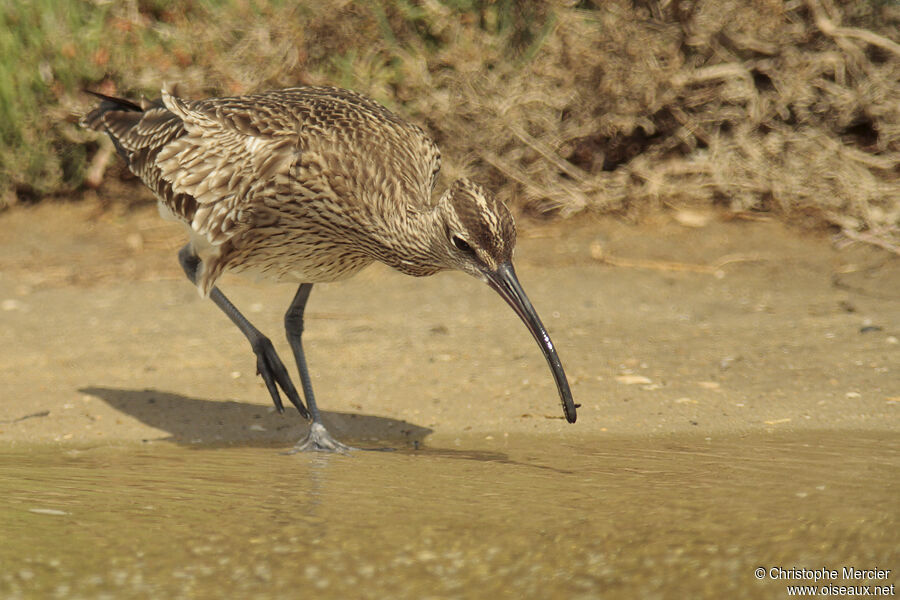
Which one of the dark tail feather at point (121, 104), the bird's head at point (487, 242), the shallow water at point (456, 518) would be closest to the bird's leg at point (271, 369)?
the shallow water at point (456, 518)

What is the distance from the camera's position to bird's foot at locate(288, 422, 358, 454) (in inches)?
221

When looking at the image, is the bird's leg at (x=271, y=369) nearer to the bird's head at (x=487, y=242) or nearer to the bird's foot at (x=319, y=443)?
the bird's foot at (x=319, y=443)

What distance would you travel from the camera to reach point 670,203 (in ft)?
30.1

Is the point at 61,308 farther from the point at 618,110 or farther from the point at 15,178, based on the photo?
the point at 618,110

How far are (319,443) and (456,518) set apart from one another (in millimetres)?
1568

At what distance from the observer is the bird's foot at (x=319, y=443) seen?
18.4 feet

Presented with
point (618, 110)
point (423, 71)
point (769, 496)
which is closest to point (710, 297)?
point (618, 110)

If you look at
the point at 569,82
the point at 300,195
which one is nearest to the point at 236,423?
the point at 300,195

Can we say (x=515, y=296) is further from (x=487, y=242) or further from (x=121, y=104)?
(x=121, y=104)

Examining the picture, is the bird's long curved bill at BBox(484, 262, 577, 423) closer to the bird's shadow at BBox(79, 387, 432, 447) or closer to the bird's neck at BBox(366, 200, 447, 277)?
the bird's neck at BBox(366, 200, 447, 277)

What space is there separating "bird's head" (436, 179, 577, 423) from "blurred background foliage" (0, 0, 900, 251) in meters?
4.10

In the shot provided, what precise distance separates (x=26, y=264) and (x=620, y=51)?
4520mm

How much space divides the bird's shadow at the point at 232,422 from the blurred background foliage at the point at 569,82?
11.4 ft

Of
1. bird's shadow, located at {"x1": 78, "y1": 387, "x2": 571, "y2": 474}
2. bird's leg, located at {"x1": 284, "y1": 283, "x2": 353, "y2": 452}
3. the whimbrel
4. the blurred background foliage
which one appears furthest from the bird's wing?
the blurred background foliage
